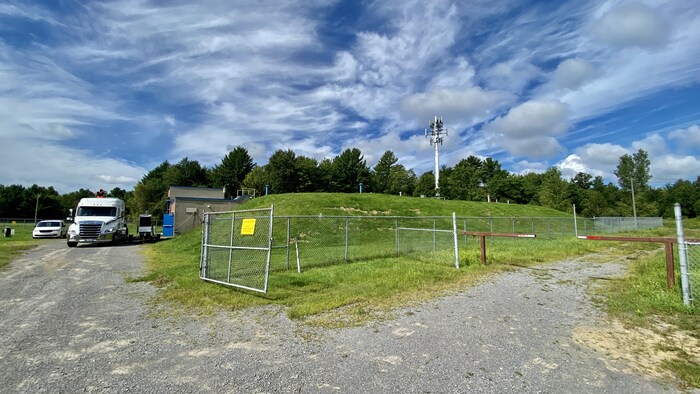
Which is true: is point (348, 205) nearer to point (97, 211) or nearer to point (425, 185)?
point (97, 211)

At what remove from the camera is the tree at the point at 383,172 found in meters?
78.1

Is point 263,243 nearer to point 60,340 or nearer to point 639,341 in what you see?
point 60,340

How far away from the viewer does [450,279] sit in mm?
9453

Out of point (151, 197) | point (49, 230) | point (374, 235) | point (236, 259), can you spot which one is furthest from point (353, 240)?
point (151, 197)

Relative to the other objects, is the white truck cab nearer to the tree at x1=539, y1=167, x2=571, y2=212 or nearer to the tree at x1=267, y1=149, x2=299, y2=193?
the tree at x1=267, y1=149, x2=299, y2=193

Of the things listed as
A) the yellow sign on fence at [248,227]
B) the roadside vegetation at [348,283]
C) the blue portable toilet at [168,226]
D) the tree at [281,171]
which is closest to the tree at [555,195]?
the tree at [281,171]

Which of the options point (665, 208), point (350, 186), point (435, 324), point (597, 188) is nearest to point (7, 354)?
point (435, 324)

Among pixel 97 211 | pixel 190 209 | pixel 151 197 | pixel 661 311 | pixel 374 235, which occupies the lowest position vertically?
pixel 661 311

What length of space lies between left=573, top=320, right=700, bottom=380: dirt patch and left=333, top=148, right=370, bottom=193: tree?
2688 inches

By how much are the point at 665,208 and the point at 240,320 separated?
101 m

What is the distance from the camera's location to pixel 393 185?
254 feet

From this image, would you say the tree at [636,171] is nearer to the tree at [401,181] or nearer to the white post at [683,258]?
the tree at [401,181]

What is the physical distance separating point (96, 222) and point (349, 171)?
56.6 metres

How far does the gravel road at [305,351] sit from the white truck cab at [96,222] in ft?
47.9
